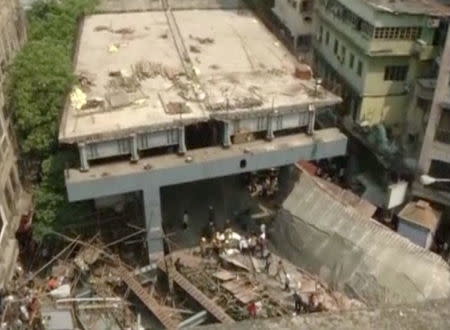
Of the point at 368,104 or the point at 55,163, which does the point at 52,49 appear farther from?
the point at 368,104

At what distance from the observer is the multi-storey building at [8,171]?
80.1ft

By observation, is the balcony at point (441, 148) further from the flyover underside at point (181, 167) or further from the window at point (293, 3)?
the window at point (293, 3)

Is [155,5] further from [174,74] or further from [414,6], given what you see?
[414,6]

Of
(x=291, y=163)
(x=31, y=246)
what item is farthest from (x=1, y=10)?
(x=291, y=163)

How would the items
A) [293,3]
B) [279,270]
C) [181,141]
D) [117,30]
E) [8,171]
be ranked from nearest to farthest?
[181,141], [279,270], [8,171], [117,30], [293,3]

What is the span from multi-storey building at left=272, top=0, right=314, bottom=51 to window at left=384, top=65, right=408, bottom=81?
9.04 m

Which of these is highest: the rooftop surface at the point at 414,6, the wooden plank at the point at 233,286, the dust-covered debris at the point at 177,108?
the rooftop surface at the point at 414,6

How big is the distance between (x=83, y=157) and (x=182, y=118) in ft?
15.0

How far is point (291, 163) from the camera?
2564 centimetres

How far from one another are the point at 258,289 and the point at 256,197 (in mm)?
8040

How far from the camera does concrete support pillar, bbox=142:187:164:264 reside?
23531mm

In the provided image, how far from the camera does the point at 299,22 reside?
3650 cm

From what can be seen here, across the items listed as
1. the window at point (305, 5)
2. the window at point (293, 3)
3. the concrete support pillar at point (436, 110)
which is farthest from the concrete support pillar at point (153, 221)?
the window at point (293, 3)

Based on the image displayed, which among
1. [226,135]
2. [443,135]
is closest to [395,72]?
[443,135]
